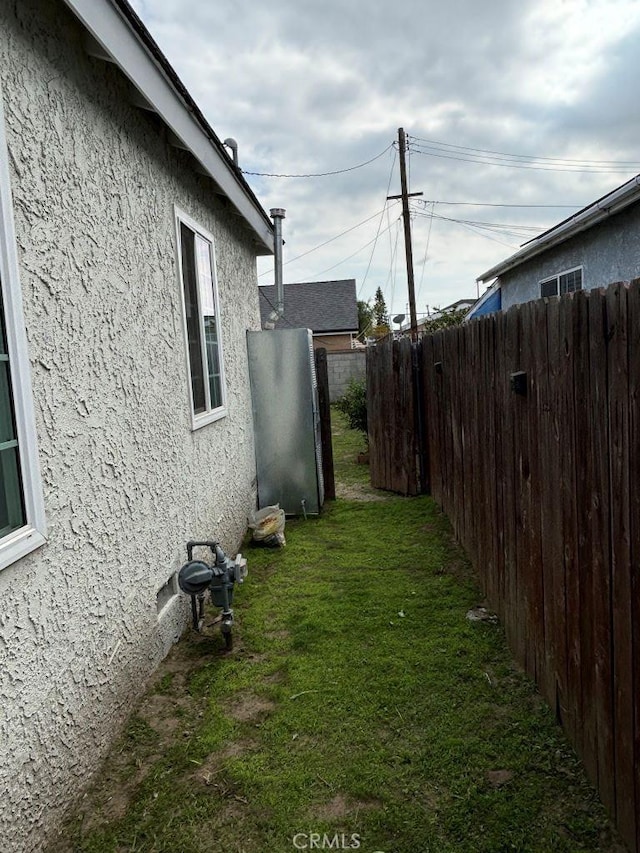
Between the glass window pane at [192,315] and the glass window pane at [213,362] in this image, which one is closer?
the glass window pane at [192,315]

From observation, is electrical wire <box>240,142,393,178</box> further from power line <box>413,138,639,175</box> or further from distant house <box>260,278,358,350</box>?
distant house <box>260,278,358,350</box>

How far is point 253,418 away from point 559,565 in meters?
5.15

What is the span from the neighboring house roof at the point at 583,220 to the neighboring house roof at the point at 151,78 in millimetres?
5292

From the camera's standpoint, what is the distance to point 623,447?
1974mm

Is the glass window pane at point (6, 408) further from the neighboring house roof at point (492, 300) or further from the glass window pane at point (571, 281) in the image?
the neighboring house roof at point (492, 300)

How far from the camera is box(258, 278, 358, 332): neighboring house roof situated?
93.5 ft

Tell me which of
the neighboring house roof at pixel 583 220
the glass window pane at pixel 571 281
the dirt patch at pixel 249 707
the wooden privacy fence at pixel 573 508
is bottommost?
the dirt patch at pixel 249 707

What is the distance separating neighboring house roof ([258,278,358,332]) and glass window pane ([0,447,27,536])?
25.7m

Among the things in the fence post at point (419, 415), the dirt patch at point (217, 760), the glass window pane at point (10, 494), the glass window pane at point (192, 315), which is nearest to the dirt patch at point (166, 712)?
the dirt patch at point (217, 760)

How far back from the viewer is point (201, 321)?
5.12 metres

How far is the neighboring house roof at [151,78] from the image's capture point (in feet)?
8.82

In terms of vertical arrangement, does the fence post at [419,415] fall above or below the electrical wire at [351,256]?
below

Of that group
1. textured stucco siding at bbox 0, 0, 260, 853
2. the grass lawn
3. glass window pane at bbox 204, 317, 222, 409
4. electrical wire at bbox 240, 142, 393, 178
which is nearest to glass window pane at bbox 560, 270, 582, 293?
glass window pane at bbox 204, 317, 222, 409
